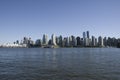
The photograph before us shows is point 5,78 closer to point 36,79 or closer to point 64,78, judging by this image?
point 36,79

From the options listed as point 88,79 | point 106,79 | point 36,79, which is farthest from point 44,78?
point 106,79

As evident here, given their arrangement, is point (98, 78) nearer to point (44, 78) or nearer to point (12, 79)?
point (44, 78)

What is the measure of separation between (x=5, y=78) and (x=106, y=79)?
18867 mm

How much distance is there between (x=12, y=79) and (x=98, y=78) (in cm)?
1598

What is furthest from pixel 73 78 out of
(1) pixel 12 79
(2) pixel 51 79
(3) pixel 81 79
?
(1) pixel 12 79

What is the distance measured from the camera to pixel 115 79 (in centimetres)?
3816

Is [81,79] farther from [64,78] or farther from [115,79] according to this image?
[115,79]

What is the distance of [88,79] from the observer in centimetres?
3838

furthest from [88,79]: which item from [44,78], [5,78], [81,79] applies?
[5,78]

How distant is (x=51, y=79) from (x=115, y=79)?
11.7 meters

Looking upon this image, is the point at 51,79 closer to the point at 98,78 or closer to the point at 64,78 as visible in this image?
the point at 64,78

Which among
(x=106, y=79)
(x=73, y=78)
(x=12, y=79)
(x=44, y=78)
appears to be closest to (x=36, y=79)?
(x=44, y=78)

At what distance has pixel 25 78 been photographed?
39.6m

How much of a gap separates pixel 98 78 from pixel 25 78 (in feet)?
45.1
